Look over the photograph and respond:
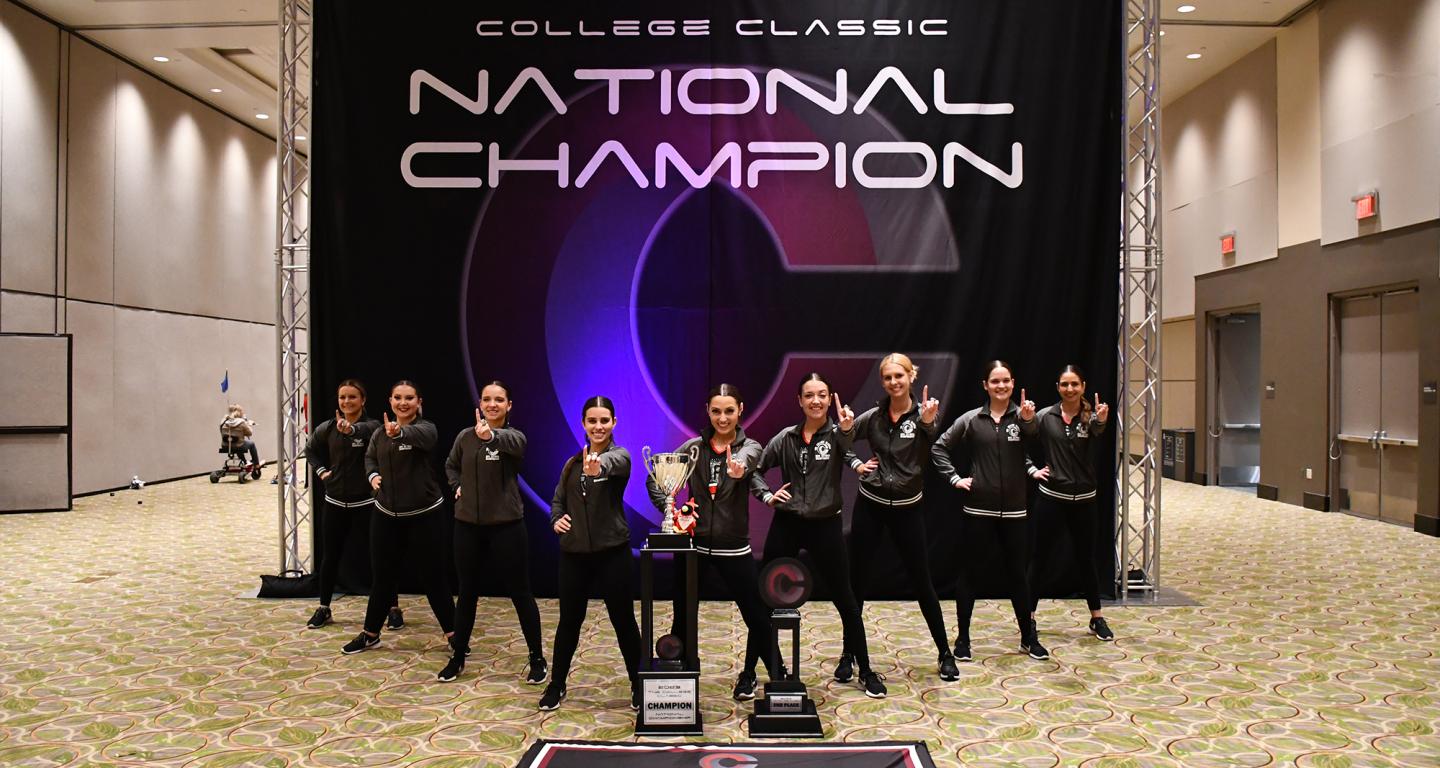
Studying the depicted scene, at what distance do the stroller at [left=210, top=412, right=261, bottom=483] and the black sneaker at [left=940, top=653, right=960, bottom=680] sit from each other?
11.8m

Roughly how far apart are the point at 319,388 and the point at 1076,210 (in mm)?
5418

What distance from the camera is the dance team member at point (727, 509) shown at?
4.23 m

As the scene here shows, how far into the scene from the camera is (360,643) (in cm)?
512

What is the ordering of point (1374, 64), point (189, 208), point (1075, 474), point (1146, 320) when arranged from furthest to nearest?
point (189, 208) < point (1374, 64) < point (1146, 320) < point (1075, 474)

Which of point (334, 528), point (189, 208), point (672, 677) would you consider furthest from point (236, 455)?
point (672, 677)

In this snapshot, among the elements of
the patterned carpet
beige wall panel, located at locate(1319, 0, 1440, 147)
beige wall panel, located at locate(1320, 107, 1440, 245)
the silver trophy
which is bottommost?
the patterned carpet

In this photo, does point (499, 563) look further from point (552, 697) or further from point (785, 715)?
point (785, 715)

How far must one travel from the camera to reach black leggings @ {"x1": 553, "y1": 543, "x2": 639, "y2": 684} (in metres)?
4.20

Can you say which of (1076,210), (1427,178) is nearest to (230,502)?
(1076,210)

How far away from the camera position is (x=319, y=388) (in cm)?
647

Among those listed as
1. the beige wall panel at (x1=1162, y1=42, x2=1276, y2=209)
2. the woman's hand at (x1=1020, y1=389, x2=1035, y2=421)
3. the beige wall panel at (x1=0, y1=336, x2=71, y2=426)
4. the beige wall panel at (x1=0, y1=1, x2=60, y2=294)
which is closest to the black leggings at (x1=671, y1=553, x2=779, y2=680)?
the woman's hand at (x1=1020, y1=389, x2=1035, y2=421)

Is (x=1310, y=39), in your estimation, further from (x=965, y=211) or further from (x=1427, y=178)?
(x=965, y=211)

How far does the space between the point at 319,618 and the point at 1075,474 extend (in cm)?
460

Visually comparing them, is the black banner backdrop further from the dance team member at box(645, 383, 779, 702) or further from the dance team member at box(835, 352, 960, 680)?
the dance team member at box(645, 383, 779, 702)
